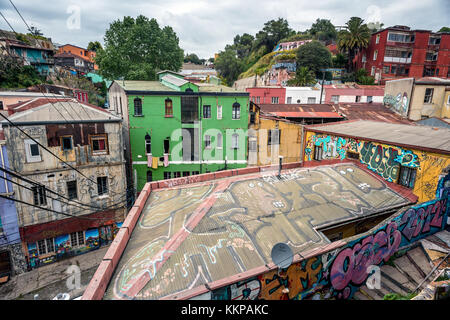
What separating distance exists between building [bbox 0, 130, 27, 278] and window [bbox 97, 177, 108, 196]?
555 centimetres

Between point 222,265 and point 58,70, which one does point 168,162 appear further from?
point 58,70

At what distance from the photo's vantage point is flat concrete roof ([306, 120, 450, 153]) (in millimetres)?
13557

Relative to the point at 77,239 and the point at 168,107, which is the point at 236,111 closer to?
the point at 168,107

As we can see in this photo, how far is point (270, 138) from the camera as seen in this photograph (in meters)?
27.8

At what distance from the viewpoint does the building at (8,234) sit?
699 inches

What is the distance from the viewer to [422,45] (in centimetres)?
4725

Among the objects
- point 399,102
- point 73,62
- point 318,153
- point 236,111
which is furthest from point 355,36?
point 73,62

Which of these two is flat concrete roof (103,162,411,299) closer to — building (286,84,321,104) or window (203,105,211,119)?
window (203,105,211,119)

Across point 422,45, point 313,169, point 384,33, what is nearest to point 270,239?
point 313,169

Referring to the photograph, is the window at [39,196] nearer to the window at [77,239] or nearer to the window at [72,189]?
the window at [72,189]

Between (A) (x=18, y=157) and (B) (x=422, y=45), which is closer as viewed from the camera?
(A) (x=18, y=157)

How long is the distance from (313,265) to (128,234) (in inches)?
297

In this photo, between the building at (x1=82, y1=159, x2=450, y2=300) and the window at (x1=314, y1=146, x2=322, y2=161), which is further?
the window at (x1=314, y1=146, x2=322, y2=161)

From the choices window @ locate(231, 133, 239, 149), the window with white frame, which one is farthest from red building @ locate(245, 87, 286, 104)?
the window with white frame
